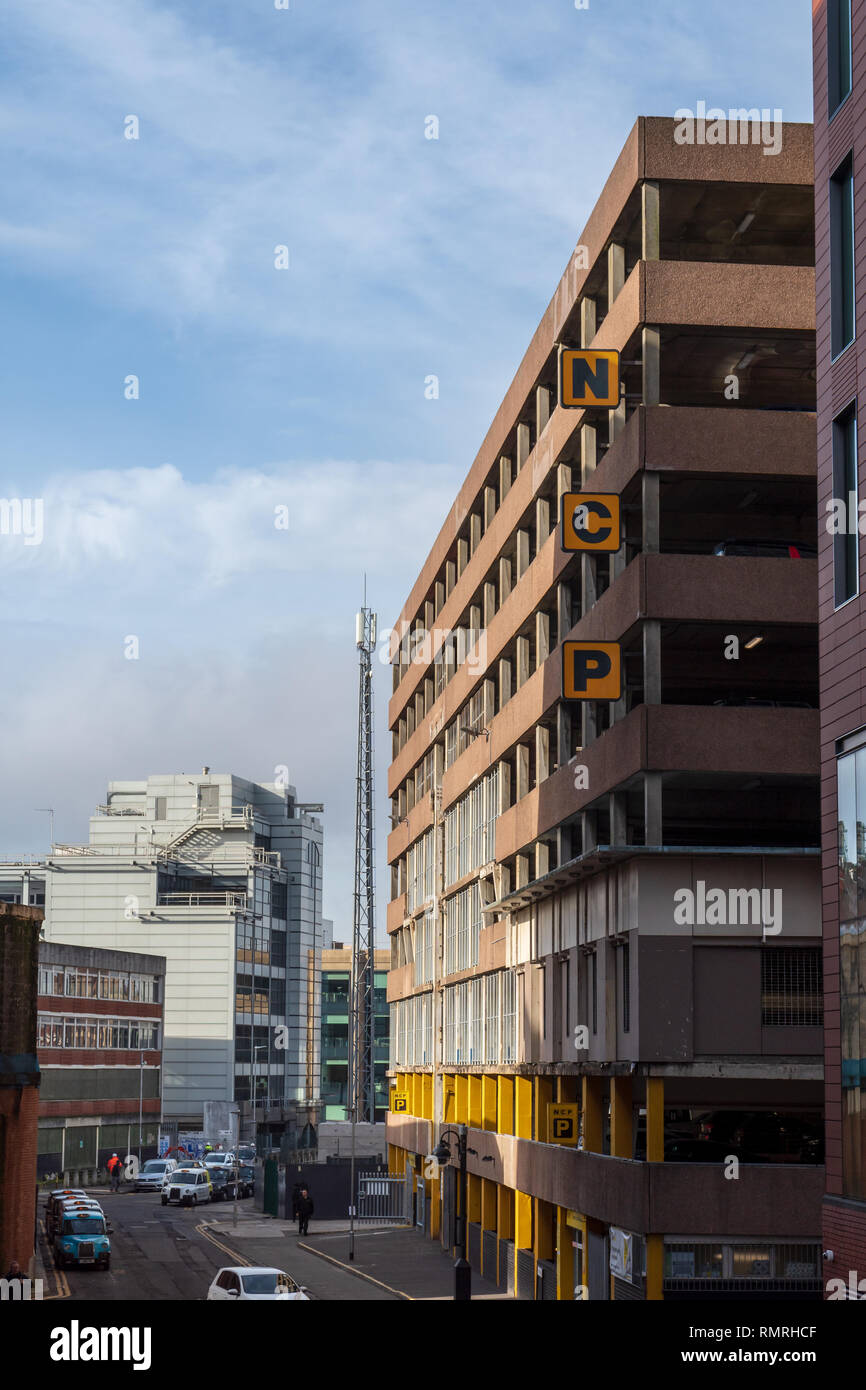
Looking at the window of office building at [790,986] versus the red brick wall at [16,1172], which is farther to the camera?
the red brick wall at [16,1172]

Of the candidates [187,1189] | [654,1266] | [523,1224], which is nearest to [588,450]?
[654,1266]

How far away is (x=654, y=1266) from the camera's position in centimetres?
3058

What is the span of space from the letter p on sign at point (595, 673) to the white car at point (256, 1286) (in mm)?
12848

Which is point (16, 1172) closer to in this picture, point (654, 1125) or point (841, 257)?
point (654, 1125)

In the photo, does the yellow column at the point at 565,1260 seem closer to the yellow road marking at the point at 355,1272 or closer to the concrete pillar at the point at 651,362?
the yellow road marking at the point at 355,1272

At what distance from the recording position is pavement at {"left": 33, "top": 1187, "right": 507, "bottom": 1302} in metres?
43.2

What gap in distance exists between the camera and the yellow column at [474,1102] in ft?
176

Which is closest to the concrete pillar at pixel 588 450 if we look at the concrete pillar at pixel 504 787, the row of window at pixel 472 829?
the concrete pillar at pixel 504 787

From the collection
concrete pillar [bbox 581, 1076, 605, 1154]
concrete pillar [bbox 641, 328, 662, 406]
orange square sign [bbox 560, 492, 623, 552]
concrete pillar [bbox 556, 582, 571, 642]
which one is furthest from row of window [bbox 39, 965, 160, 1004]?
concrete pillar [bbox 641, 328, 662, 406]

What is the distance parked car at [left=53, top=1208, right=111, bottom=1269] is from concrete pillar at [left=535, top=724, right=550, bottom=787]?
1826 centimetres

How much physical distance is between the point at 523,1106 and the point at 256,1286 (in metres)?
13.4

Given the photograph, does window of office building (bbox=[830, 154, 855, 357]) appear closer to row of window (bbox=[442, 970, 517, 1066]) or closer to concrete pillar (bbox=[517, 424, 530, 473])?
concrete pillar (bbox=[517, 424, 530, 473])
